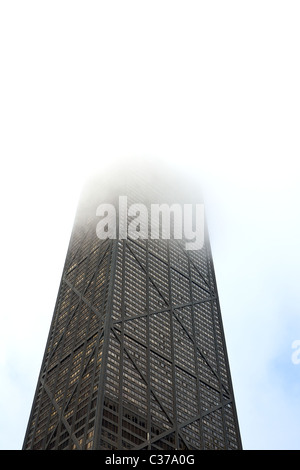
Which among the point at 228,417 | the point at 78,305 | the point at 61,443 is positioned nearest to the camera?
the point at 61,443

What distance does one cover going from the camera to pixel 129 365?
14638cm

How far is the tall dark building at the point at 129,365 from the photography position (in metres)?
131

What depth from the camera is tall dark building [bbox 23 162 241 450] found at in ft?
429

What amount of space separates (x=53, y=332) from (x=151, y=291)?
32.3 metres
